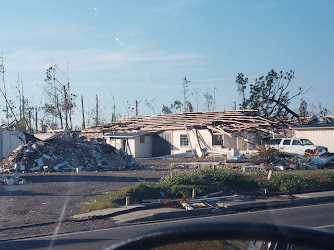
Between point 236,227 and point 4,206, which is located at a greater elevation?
point 236,227

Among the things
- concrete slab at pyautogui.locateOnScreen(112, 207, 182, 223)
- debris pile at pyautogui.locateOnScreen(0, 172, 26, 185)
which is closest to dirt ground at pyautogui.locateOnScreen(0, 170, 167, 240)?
debris pile at pyautogui.locateOnScreen(0, 172, 26, 185)

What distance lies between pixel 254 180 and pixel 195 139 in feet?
88.8

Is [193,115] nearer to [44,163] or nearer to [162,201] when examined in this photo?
[44,163]

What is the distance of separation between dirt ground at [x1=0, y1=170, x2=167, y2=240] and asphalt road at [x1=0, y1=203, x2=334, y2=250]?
914 millimetres

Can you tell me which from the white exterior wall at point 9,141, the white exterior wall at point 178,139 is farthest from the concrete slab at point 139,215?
the white exterior wall at point 178,139

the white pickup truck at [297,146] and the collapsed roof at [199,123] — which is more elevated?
the collapsed roof at [199,123]

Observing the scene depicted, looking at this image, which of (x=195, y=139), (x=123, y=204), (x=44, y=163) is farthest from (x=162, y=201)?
(x=195, y=139)

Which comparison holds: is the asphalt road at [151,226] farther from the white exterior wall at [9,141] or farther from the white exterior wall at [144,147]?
the white exterior wall at [144,147]

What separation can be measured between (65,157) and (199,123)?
17596 mm

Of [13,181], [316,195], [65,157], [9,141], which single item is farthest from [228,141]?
[316,195]

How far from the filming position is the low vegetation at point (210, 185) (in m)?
17.2

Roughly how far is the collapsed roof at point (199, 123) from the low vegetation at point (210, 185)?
20.2m

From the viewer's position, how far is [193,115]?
161ft

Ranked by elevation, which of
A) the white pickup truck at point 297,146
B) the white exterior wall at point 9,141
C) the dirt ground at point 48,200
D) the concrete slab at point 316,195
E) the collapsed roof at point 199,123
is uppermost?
the collapsed roof at point 199,123
